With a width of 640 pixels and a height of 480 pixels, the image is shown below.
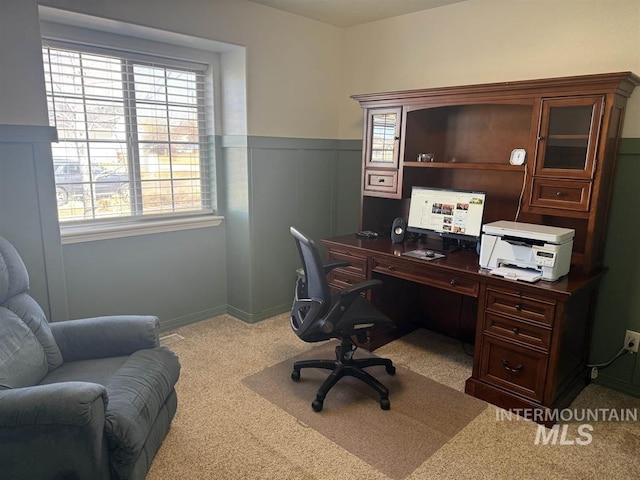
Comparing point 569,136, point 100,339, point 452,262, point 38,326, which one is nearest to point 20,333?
point 38,326

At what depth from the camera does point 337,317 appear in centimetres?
237

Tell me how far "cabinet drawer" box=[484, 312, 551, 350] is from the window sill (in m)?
2.22

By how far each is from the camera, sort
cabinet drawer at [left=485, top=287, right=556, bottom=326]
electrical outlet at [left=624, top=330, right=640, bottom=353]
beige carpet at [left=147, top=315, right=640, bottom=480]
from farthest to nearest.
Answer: electrical outlet at [left=624, top=330, right=640, bottom=353] < cabinet drawer at [left=485, top=287, right=556, bottom=326] < beige carpet at [left=147, top=315, right=640, bottom=480]

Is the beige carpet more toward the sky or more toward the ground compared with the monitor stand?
more toward the ground

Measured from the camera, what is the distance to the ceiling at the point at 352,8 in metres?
3.16

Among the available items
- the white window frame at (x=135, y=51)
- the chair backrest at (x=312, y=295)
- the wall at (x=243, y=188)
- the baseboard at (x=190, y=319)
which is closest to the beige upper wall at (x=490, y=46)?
the wall at (x=243, y=188)

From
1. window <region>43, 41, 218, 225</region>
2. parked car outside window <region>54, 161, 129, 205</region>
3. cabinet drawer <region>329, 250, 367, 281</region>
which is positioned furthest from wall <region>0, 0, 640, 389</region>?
cabinet drawer <region>329, 250, 367, 281</region>

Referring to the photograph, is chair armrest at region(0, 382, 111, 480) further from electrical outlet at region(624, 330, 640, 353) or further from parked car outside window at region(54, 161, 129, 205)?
electrical outlet at region(624, 330, 640, 353)

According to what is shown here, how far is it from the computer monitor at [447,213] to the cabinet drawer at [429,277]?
0.41 metres

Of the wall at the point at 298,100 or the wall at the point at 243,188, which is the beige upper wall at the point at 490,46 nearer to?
the wall at the point at 298,100

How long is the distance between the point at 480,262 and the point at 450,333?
3.35 ft

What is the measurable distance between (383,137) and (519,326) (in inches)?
63.1

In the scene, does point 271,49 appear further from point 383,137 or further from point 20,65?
point 20,65

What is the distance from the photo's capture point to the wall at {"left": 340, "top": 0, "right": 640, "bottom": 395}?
8.27 ft
